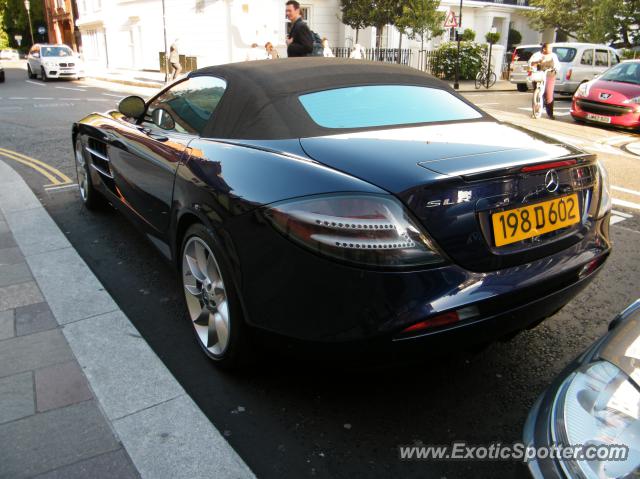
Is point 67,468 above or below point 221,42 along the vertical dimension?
below

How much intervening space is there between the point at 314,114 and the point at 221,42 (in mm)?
24192

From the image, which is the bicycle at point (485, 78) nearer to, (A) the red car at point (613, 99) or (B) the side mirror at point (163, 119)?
(A) the red car at point (613, 99)

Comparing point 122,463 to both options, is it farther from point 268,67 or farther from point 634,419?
point 268,67

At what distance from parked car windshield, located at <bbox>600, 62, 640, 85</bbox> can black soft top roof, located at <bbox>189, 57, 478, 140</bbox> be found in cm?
1103

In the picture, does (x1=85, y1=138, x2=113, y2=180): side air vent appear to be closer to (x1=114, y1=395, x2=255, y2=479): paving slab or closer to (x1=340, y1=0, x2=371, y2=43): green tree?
(x1=114, y1=395, x2=255, y2=479): paving slab

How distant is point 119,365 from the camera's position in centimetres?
290

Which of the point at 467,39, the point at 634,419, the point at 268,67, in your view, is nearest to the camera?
the point at 634,419

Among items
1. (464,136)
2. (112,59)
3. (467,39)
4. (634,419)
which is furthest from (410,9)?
(634,419)

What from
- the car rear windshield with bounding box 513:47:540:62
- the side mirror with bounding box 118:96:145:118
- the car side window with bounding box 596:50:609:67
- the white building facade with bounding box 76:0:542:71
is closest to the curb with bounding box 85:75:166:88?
the white building facade with bounding box 76:0:542:71

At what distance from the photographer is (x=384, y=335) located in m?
2.07

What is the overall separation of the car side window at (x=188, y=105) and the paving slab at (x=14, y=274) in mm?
1416

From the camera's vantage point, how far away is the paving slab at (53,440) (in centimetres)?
221

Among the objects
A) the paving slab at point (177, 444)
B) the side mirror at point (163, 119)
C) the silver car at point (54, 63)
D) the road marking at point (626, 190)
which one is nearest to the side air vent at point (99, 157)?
the side mirror at point (163, 119)

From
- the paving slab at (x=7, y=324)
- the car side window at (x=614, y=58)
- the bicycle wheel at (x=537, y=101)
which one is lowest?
the paving slab at (x=7, y=324)
